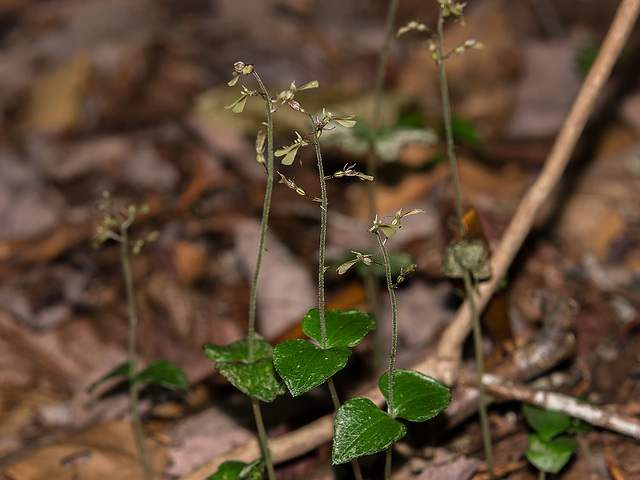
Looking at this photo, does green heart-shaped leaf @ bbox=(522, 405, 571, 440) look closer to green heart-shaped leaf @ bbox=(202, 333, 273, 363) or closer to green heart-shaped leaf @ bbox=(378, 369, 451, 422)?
green heart-shaped leaf @ bbox=(378, 369, 451, 422)

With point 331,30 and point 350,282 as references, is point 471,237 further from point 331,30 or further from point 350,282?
point 331,30

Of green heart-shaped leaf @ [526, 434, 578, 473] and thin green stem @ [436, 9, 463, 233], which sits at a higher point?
thin green stem @ [436, 9, 463, 233]

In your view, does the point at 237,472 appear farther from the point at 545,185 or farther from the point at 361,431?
the point at 545,185

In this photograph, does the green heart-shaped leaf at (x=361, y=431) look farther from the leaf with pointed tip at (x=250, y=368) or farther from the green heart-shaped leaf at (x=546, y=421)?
the green heart-shaped leaf at (x=546, y=421)

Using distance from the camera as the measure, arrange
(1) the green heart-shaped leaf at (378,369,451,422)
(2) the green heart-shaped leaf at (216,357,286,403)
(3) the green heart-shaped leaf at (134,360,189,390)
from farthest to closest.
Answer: (3) the green heart-shaped leaf at (134,360,189,390) < (2) the green heart-shaped leaf at (216,357,286,403) < (1) the green heart-shaped leaf at (378,369,451,422)

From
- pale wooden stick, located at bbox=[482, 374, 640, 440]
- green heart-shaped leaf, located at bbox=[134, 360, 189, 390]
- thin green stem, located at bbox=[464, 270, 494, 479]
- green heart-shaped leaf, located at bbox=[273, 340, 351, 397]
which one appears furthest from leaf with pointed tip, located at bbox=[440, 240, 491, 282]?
green heart-shaped leaf, located at bbox=[134, 360, 189, 390]

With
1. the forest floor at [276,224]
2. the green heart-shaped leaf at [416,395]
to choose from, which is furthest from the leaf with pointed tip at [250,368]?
the forest floor at [276,224]

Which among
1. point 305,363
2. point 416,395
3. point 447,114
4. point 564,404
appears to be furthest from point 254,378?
point 564,404
